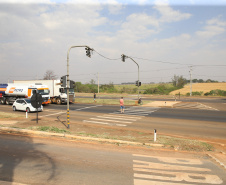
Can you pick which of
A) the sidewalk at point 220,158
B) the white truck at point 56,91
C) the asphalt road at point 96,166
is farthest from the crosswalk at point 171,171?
the white truck at point 56,91

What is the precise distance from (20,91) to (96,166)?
24172 mm

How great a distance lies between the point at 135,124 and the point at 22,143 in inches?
357

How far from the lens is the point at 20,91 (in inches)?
1063

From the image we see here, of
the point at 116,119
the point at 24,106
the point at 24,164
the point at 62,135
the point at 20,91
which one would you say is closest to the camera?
the point at 24,164

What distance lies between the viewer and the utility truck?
26469 mm

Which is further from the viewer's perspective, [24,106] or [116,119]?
[24,106]

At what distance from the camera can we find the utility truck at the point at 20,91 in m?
26.5

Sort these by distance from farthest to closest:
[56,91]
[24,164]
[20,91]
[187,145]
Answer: [56,91], [20,91], [187,145], [24,164]

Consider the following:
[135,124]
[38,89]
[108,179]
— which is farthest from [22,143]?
[38,89]

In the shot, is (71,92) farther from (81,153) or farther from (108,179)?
(108,179)

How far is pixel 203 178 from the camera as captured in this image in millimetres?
5969

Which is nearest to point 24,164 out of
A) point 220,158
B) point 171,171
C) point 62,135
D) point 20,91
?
point 62,135

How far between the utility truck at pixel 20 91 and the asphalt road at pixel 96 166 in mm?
18506

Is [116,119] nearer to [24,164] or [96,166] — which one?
[96,166]
